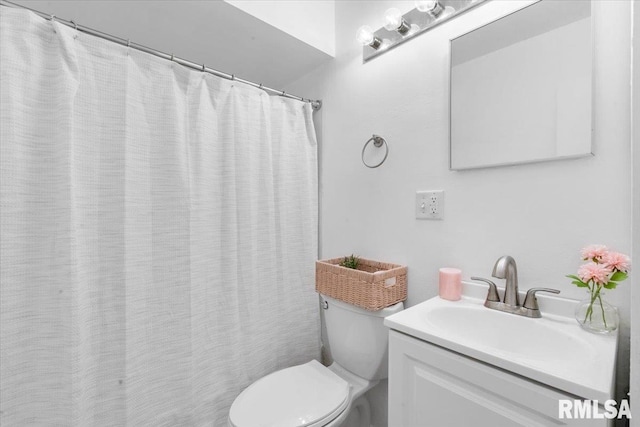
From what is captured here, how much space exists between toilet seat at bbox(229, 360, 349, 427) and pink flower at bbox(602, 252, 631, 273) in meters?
0.97

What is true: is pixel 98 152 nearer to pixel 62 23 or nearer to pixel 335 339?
pixel 62 23

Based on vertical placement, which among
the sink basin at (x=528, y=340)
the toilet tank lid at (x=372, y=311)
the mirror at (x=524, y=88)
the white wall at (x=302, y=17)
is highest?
the white wall at (x=302, y=17)

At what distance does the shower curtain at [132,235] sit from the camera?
3.03 feet

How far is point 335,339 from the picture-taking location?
1364 millimetres

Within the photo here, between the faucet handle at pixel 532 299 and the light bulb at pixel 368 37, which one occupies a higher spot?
the light bulb at pixel 368 37

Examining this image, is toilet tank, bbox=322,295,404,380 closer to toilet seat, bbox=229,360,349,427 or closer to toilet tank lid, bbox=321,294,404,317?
toilet tank lid, bbox=321,294,404,317

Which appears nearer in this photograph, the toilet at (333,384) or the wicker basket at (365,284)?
the toilet at (333,384)

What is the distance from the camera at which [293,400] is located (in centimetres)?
111

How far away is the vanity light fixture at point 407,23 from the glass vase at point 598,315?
44.1 inches

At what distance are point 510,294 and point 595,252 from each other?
27 centimetres

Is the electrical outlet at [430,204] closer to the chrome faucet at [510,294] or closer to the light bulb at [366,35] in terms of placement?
the chrome faucet at [510,294]

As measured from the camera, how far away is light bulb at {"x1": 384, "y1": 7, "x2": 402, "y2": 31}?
129 centimetres

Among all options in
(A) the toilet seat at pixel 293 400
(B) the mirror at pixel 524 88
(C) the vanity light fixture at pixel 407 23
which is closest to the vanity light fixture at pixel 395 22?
(C) the vanity light fixture at pixel 407 23

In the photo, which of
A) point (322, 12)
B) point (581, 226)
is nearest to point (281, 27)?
point (322, 12)
